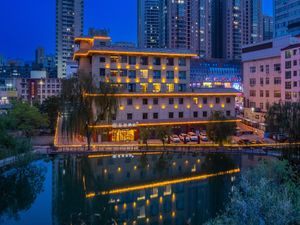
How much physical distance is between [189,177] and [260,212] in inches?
728

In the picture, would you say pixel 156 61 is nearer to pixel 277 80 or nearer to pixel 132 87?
pixel 132 87

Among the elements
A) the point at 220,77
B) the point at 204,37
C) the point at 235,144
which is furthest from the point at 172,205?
the point at 204,37

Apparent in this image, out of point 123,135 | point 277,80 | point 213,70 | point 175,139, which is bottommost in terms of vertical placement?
point 175,139

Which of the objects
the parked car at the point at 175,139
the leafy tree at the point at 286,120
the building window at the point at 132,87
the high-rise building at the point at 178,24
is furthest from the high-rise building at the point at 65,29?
the leafy tree at the point at 286,120

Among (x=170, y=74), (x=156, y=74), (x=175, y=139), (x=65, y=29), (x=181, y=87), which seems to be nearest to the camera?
A: (x=175, y=139)

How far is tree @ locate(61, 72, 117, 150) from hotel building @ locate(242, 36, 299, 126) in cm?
2115

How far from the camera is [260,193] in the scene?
34.9ft

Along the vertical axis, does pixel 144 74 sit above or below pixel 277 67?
below

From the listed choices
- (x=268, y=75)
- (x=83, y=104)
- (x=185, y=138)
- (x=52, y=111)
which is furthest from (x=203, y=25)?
(x=83, y=104)

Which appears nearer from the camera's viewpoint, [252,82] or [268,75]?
[268,75]

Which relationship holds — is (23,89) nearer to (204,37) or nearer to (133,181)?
(204,37)

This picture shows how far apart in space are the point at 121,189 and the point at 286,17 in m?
52.9

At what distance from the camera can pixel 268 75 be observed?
54438 millimetres

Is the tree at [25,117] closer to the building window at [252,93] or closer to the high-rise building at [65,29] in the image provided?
the building window at [252,93]
